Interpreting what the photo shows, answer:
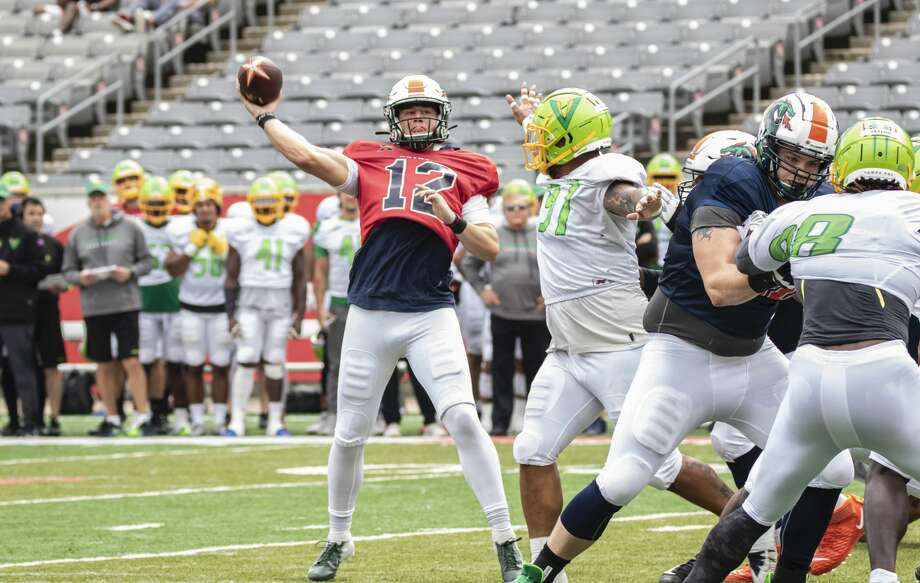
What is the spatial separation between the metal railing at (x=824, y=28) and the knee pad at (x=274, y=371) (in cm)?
717

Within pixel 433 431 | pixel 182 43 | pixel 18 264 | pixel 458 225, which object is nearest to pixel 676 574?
pixel 458 225

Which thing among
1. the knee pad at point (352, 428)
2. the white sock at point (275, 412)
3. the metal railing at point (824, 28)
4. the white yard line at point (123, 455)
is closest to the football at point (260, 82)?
the knee pad at point (352, 428)

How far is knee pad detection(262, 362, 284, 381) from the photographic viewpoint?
12.8m

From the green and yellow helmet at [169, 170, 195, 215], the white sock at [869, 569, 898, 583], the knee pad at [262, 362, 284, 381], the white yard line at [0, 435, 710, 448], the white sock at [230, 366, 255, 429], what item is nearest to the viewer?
the white sock at [869, 569, 898, 583]

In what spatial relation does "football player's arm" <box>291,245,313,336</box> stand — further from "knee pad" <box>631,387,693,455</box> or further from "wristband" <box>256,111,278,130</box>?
A: "knee pad" <box>631,387,693,455</box>

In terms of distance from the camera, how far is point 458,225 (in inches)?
227

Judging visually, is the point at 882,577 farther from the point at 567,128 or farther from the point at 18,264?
the point at 18,264

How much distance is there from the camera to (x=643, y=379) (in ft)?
17.1

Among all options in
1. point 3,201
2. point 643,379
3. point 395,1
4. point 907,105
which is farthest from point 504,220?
point 395,1

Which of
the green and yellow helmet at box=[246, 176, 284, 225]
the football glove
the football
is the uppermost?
the football

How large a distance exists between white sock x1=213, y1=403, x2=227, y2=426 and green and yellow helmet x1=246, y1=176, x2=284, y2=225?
1.58 m

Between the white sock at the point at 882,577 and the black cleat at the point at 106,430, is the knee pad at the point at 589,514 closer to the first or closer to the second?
the white sock at the point at 882,577

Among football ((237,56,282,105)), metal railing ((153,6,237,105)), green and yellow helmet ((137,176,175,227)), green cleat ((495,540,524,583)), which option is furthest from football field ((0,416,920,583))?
metal railing ((153,6,237,105))

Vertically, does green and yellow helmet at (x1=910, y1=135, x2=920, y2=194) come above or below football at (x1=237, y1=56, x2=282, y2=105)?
below
